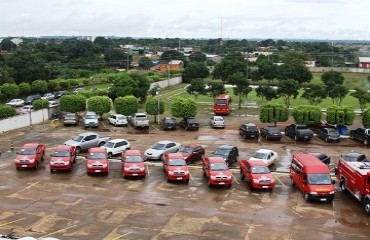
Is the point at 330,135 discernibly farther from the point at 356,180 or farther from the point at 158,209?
the point at 158,209

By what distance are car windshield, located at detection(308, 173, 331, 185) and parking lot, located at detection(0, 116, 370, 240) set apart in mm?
1063

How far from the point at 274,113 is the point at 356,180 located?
2240 centimetres

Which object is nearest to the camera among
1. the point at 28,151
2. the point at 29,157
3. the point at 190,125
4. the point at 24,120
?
the point at 29,157

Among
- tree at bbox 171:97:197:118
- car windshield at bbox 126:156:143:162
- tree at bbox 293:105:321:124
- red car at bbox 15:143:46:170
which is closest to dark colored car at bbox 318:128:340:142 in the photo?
tree at bbox 293:105:321:124

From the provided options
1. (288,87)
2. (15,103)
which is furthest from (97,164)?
(15,103)

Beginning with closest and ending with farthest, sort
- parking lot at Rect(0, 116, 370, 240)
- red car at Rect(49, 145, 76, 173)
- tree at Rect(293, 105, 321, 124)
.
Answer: parking lot at Rect(0, 116, 370, 240) → red car at Rect(49, 145, 76, 173) → tree at Rect(293, 105, 321, 124)

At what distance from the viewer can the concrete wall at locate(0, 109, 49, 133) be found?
1817 inches

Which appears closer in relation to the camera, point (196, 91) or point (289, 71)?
point (196, 91)

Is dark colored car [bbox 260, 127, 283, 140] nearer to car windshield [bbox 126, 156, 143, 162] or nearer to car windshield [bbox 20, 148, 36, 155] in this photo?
car windshield [bbox 126, 156, 143, 162]

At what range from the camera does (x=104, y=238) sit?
19.7 meters

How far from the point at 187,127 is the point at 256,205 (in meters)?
23.2

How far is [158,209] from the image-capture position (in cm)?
2328

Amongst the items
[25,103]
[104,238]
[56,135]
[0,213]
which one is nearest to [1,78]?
[25,103]

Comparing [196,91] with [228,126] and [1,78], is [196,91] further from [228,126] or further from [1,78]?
[1,78]
